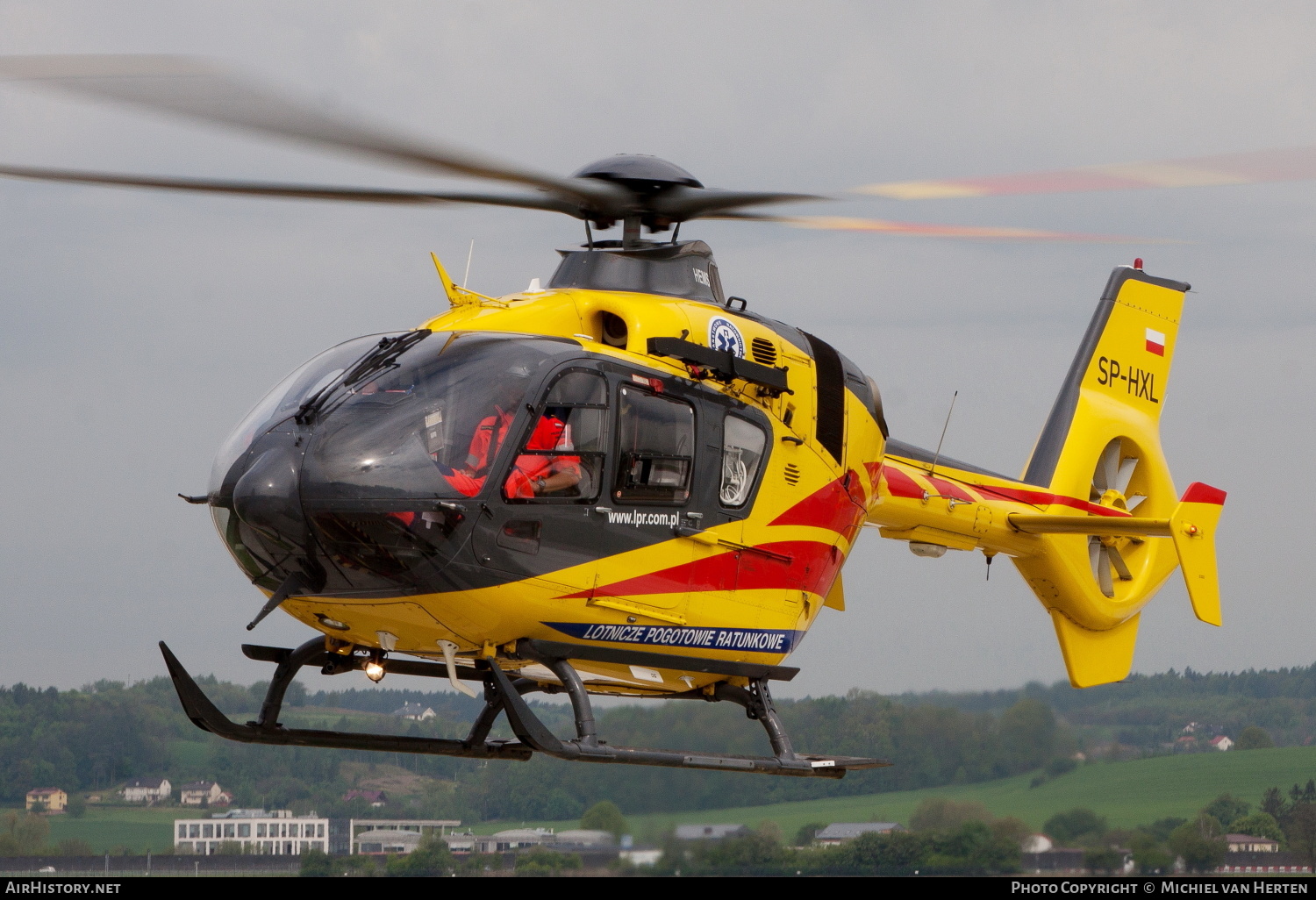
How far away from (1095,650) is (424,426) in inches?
340

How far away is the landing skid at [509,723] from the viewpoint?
9.98 meters

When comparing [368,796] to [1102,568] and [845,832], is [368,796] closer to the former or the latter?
[845,832]

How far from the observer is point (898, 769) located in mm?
17031

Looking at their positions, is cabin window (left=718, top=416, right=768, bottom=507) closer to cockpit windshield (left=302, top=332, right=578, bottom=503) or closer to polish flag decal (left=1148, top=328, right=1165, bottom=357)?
cockpit windshield (left=302, top=332, right=578, bottom=503)

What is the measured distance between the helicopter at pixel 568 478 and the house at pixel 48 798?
14.5 m

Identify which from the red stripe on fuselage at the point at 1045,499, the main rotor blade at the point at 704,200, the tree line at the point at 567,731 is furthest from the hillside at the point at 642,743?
the main rotor blade at the point at 704,200

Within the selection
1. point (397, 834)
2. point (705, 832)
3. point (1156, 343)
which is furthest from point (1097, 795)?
point (397, 834)

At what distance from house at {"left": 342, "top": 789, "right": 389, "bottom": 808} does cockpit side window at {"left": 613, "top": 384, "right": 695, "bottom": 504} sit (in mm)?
13163

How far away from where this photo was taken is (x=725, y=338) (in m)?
11.0

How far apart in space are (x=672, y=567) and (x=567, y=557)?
0.87 metres

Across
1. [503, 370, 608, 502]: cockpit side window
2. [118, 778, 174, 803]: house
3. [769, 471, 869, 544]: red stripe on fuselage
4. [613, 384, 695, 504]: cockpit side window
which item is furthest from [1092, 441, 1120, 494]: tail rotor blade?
[118, 778, 174, 803]: house

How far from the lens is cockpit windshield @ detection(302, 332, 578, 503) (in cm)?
931

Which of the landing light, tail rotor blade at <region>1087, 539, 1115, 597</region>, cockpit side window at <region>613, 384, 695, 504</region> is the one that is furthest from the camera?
tail rotor blade at <region>1087, 539, 1115, 597</region>
